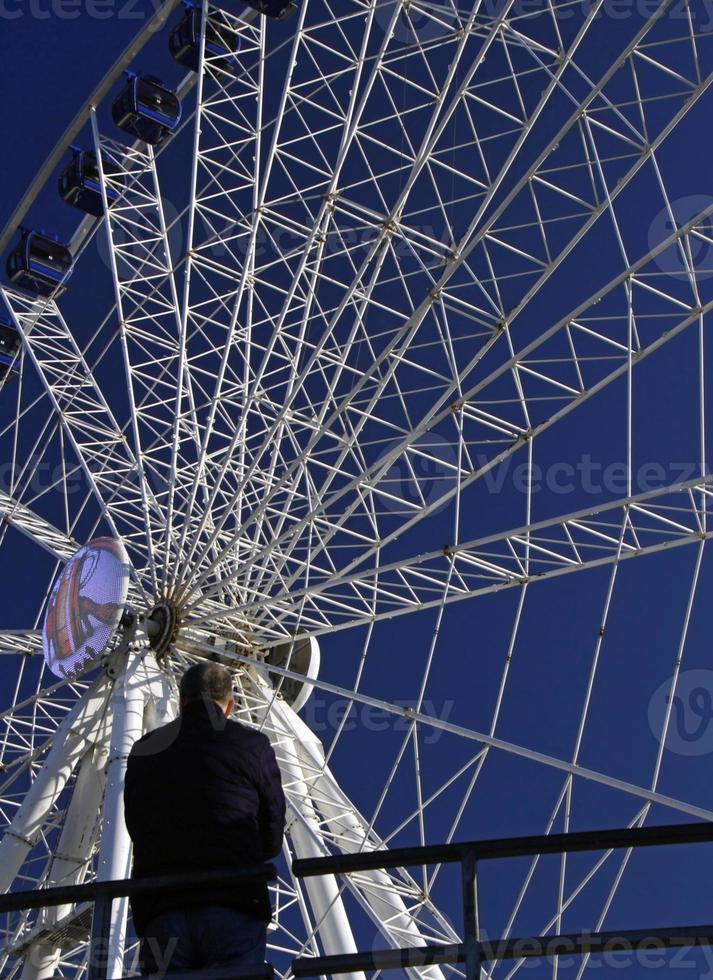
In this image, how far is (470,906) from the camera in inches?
221

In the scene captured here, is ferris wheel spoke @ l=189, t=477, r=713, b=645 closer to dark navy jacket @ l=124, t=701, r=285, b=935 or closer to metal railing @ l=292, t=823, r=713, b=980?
dark navy jacket @ l=124, t=701, r=285, b=935

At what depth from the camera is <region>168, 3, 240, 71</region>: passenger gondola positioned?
22.8 meters

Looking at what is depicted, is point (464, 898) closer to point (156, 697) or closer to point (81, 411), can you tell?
point (156, 697)

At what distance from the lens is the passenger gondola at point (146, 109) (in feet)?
76.5

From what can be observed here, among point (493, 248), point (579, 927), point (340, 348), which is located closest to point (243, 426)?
point (340, 348)

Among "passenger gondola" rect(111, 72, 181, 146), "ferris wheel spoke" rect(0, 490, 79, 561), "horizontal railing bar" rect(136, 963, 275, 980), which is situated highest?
"passenger gondola" rect(111, 72, 181, 146)

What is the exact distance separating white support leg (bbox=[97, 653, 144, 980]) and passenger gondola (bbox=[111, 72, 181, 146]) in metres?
8.52

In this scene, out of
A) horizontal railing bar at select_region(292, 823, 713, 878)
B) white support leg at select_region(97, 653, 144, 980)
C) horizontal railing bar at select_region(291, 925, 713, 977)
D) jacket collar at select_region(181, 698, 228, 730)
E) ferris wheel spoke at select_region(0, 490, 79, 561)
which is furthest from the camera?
ferris wheel spoke at select_region(0, 490, 79, 561)

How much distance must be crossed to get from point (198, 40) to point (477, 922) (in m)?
19.1

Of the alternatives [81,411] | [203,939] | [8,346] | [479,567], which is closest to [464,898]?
[203,939]

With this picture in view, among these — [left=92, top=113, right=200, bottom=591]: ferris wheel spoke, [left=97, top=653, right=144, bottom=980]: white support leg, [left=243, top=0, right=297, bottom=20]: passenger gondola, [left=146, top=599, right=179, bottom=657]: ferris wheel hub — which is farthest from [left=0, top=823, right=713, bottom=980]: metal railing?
[left=243, top=0, right=297, bottom=20]: passenger gondola

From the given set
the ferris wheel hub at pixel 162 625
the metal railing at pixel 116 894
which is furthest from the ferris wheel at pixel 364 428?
the metal railing at pixel 116 894

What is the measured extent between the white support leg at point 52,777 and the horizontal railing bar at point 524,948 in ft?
45.6

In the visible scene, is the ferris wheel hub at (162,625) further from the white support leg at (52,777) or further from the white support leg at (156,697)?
the white support leg at (52,777)
